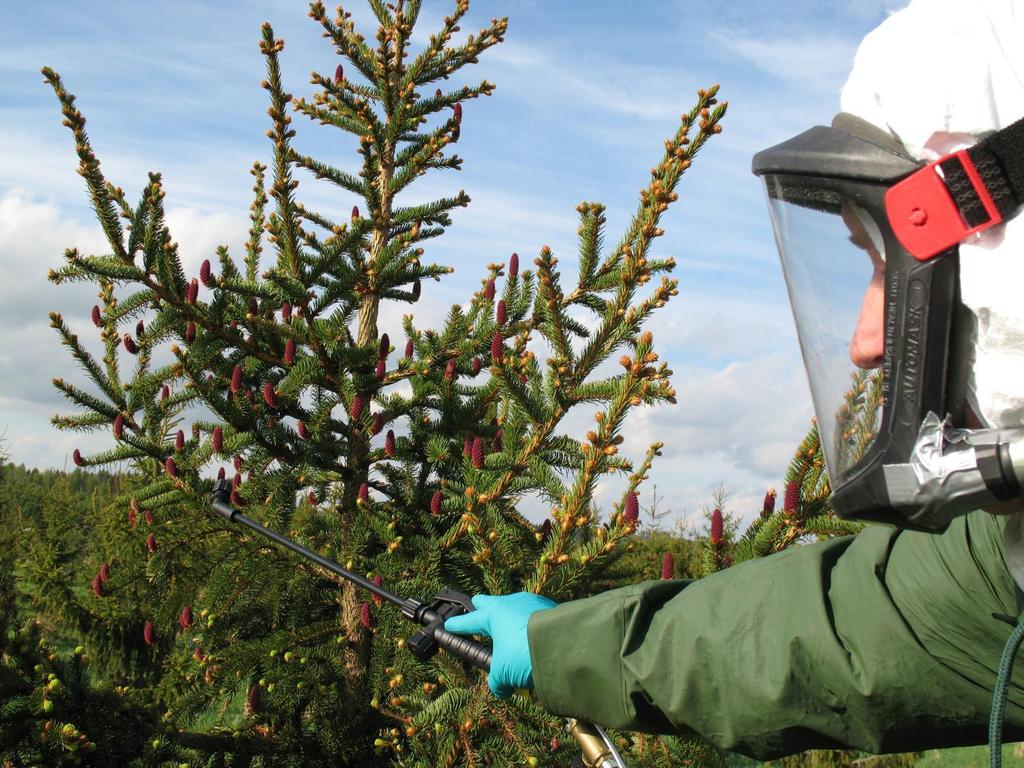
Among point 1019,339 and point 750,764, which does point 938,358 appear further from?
point 750,764

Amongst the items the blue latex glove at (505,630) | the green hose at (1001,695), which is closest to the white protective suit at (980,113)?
the green hose at (1001,695)

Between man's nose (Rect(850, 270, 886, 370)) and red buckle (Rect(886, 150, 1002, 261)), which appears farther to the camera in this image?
man's nose (Rect(850, 270, 886, 370))

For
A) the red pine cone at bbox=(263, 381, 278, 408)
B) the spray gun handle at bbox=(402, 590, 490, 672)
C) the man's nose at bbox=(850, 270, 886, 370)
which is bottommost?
the spray gun handle at bbox=(402, 590, 490, 672)

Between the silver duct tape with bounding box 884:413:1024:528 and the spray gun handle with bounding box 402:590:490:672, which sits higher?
the silver duct tape with bounding box 884:413:1024:528

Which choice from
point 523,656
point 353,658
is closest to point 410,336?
point 353,658

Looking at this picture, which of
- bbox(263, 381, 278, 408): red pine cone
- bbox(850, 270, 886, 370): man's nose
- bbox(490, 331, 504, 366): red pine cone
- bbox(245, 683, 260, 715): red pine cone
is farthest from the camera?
bbox(263, 381, 278, 408): red pine cone

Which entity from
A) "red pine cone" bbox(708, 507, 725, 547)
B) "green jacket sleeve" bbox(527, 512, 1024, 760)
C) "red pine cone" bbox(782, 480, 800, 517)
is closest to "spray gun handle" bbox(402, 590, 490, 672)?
"green jacket sleeve" bbox(527, 512, 1024, 760)

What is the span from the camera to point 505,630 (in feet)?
7.08

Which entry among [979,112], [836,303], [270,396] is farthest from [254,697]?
[979,112]

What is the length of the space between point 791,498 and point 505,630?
923mm

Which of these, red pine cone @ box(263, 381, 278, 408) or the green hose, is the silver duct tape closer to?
the green hose

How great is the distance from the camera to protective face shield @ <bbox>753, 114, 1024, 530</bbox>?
1.30 metres

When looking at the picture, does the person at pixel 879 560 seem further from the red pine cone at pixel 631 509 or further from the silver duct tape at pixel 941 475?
the red pine cone at pixel 631 509

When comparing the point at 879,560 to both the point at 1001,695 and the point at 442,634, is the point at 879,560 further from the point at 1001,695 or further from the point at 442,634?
the point at 442,634
